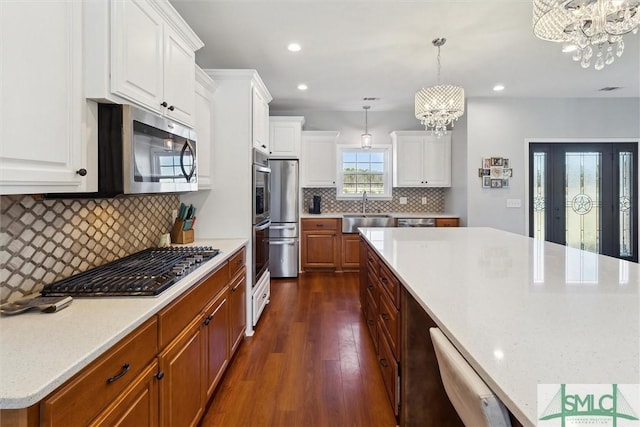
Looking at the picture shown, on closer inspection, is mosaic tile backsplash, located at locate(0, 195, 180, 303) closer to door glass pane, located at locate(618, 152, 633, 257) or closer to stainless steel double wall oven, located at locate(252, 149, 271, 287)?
stainless steel double wall oven, located at locate(252, 149, 271, 287)

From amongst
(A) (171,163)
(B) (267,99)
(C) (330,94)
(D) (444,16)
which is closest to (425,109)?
(D) (444,16)

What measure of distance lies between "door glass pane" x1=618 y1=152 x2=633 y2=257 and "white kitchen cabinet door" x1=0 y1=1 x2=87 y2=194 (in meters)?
6.66

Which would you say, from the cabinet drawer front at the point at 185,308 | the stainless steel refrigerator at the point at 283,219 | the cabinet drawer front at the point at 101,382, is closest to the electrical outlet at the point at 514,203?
the stainless steel refrigerator at the point at 283,219

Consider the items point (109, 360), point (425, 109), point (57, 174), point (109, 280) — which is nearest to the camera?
point (109, 360)

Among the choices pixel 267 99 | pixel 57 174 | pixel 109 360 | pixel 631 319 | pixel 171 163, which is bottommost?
pixel 109 360

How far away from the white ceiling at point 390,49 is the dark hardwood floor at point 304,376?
2662mm

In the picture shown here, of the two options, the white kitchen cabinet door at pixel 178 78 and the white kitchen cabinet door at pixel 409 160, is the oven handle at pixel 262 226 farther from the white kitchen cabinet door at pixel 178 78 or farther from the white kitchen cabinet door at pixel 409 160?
the white kitchen cabinet door at pixel 409 160

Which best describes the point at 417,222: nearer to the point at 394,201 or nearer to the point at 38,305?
the point at 394,201

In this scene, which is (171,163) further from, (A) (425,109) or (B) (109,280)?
(A) (425,109)

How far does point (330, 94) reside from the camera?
477 cm

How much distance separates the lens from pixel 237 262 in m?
2.56

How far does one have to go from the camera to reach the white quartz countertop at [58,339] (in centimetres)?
74

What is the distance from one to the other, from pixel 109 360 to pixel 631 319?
1586mm

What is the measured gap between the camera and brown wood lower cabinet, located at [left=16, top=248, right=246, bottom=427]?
0.83 meters
